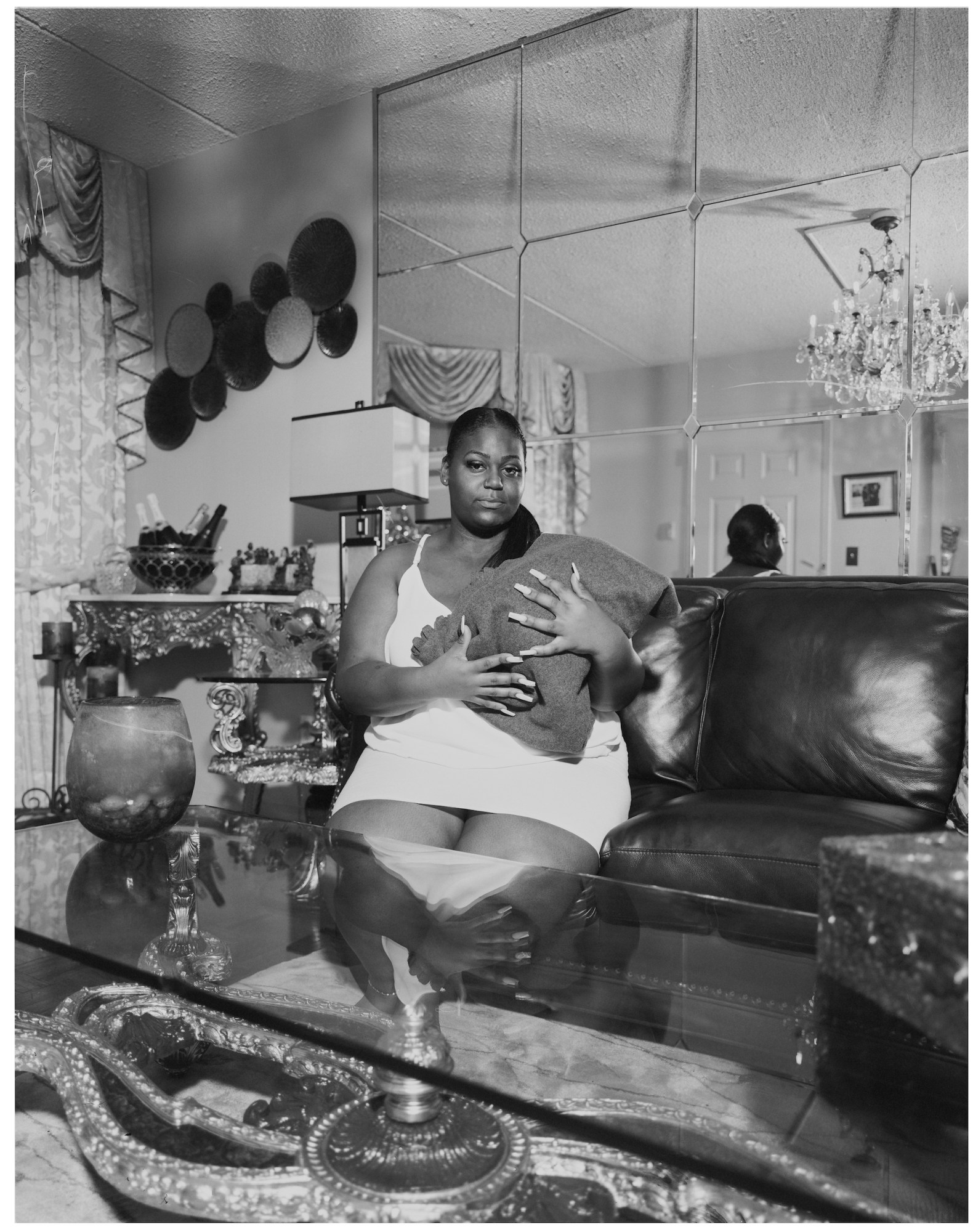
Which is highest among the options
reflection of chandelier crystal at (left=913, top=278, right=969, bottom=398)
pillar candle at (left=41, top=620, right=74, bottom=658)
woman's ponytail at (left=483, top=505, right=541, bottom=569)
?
reflection of chandelier crystal at (left=913, top=278, right=969, bottom=398)

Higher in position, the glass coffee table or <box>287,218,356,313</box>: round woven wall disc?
<box>287,218,356,313</box>: round woven wall disc

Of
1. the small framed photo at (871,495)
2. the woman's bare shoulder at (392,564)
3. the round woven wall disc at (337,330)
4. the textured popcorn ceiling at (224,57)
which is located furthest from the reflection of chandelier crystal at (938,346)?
the round woven wall disc at (337,330)

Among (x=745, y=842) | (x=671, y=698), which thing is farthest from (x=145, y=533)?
(x=745, y=842)

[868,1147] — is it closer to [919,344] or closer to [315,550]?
[919,344]

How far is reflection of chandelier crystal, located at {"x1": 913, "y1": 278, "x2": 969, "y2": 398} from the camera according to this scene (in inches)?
94.2

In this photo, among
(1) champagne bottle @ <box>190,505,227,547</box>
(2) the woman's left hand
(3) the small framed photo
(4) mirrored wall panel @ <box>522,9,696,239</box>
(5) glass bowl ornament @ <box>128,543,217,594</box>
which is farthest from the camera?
(1) champagne bottle @ <box>190,505,227,547</box>

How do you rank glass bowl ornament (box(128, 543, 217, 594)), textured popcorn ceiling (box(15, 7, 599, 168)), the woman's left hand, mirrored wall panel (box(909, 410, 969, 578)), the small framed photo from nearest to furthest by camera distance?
the woman's left hand
mirrored wall panel (box(909, 410, 969, 578))
the small framed photo
textured popcorn ceiling (box(15, 7, 599, 168))
glass bowl ornament (box(128, 543, 217, 594))

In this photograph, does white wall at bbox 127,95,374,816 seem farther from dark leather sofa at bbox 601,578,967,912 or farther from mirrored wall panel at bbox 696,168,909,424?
dark leather sofa at bbox 601,578,967,912

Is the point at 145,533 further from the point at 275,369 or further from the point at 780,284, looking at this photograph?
the point at 780,284

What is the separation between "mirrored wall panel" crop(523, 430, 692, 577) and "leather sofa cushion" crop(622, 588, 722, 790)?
0.90 metres

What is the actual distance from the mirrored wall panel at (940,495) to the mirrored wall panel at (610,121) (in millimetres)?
1083

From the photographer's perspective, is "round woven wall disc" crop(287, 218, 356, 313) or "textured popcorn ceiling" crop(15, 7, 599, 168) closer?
"textured popcorn ceiling" crop(15, 7, 599, 168)

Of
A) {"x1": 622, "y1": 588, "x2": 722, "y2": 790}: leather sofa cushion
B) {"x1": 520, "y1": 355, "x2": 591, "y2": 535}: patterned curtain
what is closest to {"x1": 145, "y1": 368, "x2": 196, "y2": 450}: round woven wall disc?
{"x1": 520, "y1": 355, "x2": 591, "y2": 535}: patterned curtain

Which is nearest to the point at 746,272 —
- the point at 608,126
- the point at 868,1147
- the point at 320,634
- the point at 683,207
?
the point at 683,207
